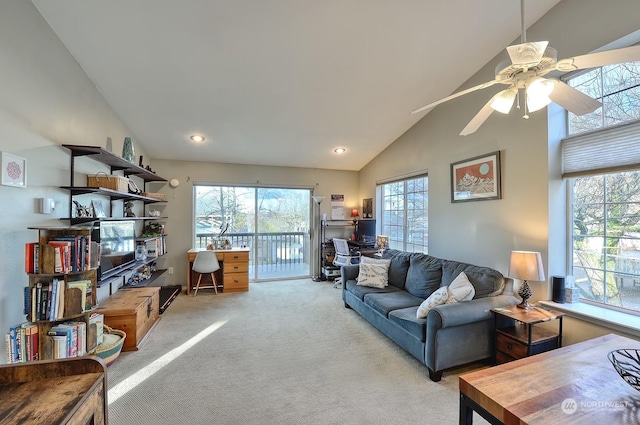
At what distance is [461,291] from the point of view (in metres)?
2.47

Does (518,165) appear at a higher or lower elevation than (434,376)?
higher

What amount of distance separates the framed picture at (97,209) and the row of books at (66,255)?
83cm

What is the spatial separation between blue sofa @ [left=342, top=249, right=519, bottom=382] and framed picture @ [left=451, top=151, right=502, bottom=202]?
0.83m

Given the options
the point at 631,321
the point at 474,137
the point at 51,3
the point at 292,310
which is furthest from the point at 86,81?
the point at 631,321

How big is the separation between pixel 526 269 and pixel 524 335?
1.78 feet

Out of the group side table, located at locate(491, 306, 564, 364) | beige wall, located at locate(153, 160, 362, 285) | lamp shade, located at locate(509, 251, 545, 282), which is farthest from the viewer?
beige wall, located at locate(153, 160, 362, 285)

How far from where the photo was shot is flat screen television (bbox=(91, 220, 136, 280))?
2766 mm

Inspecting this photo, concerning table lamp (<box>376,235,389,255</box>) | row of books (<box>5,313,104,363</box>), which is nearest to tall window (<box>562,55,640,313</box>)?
table lamp (<box>376,235,389,255</box>)

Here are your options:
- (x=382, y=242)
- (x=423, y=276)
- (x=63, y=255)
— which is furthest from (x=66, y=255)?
(x=382, y=242)

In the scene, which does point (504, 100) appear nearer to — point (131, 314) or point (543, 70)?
point (543, 70)

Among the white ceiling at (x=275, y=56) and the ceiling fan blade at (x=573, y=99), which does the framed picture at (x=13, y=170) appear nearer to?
the white ceiling at (x=275, y=56)

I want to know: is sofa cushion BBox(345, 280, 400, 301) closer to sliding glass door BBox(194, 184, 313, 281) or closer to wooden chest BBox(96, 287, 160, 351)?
sliding glass door BBox(194, 184, 313, 281)

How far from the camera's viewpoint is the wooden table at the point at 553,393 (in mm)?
940

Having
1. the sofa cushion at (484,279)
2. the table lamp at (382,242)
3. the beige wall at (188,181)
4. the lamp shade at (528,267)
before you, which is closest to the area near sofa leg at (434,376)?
the sofa cushion at (484,279)
